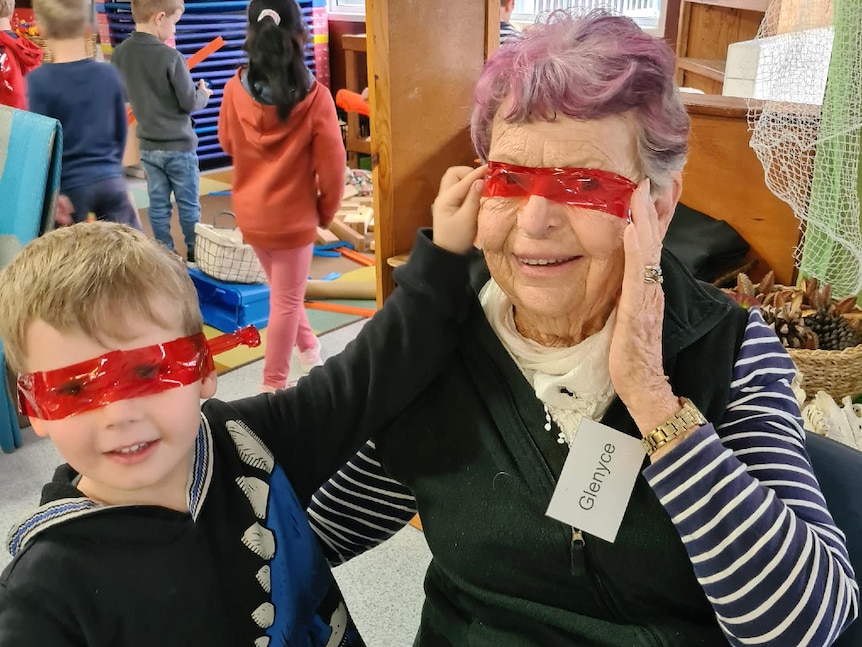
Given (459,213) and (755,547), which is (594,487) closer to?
(755,547)

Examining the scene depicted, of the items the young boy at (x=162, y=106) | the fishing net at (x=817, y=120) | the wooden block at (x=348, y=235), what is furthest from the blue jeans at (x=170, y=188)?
the fishing net at (x=817, y=120)

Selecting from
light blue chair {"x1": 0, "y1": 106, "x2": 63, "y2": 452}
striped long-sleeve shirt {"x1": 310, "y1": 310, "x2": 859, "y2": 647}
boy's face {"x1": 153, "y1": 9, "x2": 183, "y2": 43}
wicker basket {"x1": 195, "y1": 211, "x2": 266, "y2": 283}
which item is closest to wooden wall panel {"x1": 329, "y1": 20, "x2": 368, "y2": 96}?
boy's face {"x1": 153, "y1": 9, "x2": 183, "y2": 43}

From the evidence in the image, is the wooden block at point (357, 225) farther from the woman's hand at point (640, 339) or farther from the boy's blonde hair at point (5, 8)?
the woman's hand at point (640, 339)

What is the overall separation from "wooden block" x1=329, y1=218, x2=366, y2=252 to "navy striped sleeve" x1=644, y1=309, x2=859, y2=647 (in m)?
4.26

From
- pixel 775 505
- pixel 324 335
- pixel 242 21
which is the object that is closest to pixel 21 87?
pixel 324 335

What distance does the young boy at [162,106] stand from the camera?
4.06 meters

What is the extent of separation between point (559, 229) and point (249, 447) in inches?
20.3

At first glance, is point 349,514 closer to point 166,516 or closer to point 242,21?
point 166,516

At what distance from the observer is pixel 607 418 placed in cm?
114

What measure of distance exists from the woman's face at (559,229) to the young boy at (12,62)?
348cm

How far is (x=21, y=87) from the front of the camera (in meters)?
4.00

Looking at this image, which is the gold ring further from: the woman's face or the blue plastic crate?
the blue plastic crate

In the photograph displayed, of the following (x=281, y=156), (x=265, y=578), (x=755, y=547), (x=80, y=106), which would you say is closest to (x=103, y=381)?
(x=265, y=578)

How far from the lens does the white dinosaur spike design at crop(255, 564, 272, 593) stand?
107 centimetres
